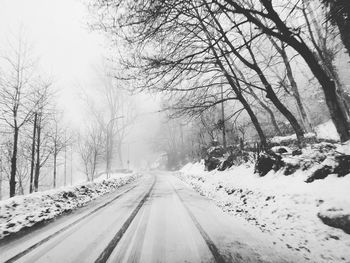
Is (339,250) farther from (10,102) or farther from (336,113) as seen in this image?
(10,102)

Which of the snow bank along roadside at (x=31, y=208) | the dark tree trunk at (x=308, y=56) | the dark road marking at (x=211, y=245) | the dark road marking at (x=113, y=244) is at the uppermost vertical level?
the dark tree trunk at (x=308, y=56)

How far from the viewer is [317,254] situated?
9.93ft

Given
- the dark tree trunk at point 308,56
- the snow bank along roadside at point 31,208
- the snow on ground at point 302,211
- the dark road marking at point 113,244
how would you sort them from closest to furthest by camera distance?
the dark road marking at point 113,244
the snow on ground at point 302,211
the dark tree trunk at point 308,56
the snow bank along roadside at point 31,208

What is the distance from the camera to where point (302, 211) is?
4.18m

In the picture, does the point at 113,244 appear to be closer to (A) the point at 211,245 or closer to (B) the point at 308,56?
(A) the point at 211,245

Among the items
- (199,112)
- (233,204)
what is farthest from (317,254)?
(199,112)

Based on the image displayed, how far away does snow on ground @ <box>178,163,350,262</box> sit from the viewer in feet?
10.4

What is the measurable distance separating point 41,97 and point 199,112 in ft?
33.5

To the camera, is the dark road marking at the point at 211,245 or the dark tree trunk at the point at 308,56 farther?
the dark tree trunk at the point at 308,56

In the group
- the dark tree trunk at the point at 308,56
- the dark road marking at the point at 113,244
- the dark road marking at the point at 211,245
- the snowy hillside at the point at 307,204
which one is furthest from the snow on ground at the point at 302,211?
the dark road marking at the point at 113,244

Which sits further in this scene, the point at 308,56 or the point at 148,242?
the point at 308,56

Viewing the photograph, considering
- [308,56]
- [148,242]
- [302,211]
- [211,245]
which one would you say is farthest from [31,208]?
[308,56]

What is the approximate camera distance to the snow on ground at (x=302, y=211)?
317cm

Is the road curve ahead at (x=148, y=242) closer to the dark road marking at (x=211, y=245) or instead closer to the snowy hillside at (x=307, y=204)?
the dark road marking at (x=211, y=245)
